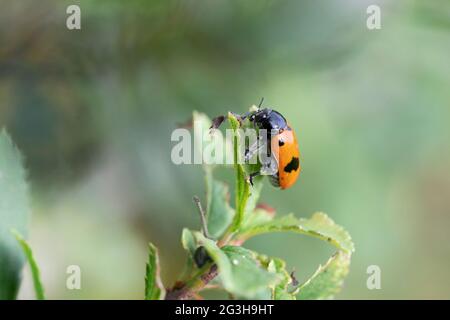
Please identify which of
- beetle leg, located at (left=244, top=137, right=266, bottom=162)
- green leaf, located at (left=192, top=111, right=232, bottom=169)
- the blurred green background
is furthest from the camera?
the blurred green background

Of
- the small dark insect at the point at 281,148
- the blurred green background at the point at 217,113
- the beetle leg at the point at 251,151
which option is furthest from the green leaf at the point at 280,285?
the blurred green background at the point at 217,113

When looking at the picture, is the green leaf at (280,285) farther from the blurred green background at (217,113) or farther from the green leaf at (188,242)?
the blurred green background at (217,113)

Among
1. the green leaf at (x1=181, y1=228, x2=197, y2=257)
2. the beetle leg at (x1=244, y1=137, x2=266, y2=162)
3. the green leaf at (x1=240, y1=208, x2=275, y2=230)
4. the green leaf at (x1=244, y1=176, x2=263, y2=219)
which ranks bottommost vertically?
the green leaf at (x1=181, y1=228, x2=197, y2=257)

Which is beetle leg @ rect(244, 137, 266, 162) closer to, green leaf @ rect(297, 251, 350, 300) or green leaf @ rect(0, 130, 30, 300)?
green leaf @ rect(297, 251, 350, 300)

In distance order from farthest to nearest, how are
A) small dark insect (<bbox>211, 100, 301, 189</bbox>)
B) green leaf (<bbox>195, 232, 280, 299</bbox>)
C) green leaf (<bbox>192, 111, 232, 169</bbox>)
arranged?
small dark insect (<bbox>211, 100, 301, 189</bbox>)
green leaf (<bbox>192, 111, 232, 169</bbox>)
green leaf (<bbox>195, 232, 280, 299</bbox>)

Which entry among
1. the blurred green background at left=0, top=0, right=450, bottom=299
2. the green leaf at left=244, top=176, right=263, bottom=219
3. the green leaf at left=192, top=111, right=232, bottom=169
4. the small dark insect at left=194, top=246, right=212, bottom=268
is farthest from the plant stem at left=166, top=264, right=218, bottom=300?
the blurred green background at left=0, top=0, right=450, bottom=299

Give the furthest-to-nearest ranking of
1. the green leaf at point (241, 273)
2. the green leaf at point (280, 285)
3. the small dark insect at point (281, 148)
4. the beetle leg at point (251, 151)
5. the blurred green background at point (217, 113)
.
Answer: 1. the blurred green background at point (217, 113)
2. the small dark insect at point (281, 148)
3. the beetle leg at point (251, 151)
4. the green leaf at point (280, 285)
5. the green leaf at point (241, 273)
